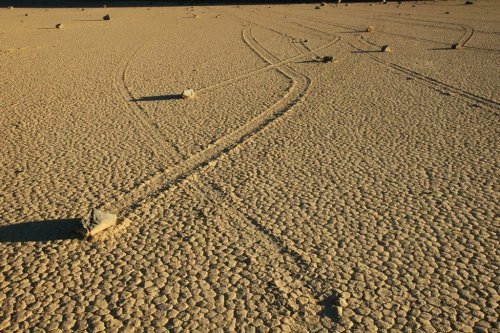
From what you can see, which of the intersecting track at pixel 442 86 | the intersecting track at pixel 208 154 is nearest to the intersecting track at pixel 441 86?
the intersecting track at pixel 442 86

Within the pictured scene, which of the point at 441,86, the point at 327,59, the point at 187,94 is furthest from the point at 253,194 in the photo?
the point at 327,59

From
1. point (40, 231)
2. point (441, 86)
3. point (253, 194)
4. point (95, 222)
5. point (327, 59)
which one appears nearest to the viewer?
point (95, 222)

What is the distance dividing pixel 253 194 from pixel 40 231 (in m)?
2.41

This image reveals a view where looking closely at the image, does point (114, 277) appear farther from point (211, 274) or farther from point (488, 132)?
point (488, 132)

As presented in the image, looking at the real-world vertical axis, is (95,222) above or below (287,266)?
above

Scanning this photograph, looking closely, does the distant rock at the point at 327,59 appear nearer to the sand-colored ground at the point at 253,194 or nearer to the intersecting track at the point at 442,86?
the sand-colored ground at the point at 253,194

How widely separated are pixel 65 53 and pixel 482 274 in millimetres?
13007

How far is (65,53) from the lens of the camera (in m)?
14.0

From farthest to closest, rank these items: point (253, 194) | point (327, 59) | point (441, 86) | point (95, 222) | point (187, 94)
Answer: point (327, 59), point (441, 86), point (187, 94), point (253, 194), point (95, 222)

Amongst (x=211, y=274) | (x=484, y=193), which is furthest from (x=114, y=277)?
(x=484, y=193)

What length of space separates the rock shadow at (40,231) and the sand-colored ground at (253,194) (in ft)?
0.07

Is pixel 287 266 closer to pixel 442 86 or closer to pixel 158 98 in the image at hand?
pixel 158 98

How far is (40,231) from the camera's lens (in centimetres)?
507

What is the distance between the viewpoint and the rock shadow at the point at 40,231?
4945 millimetres
